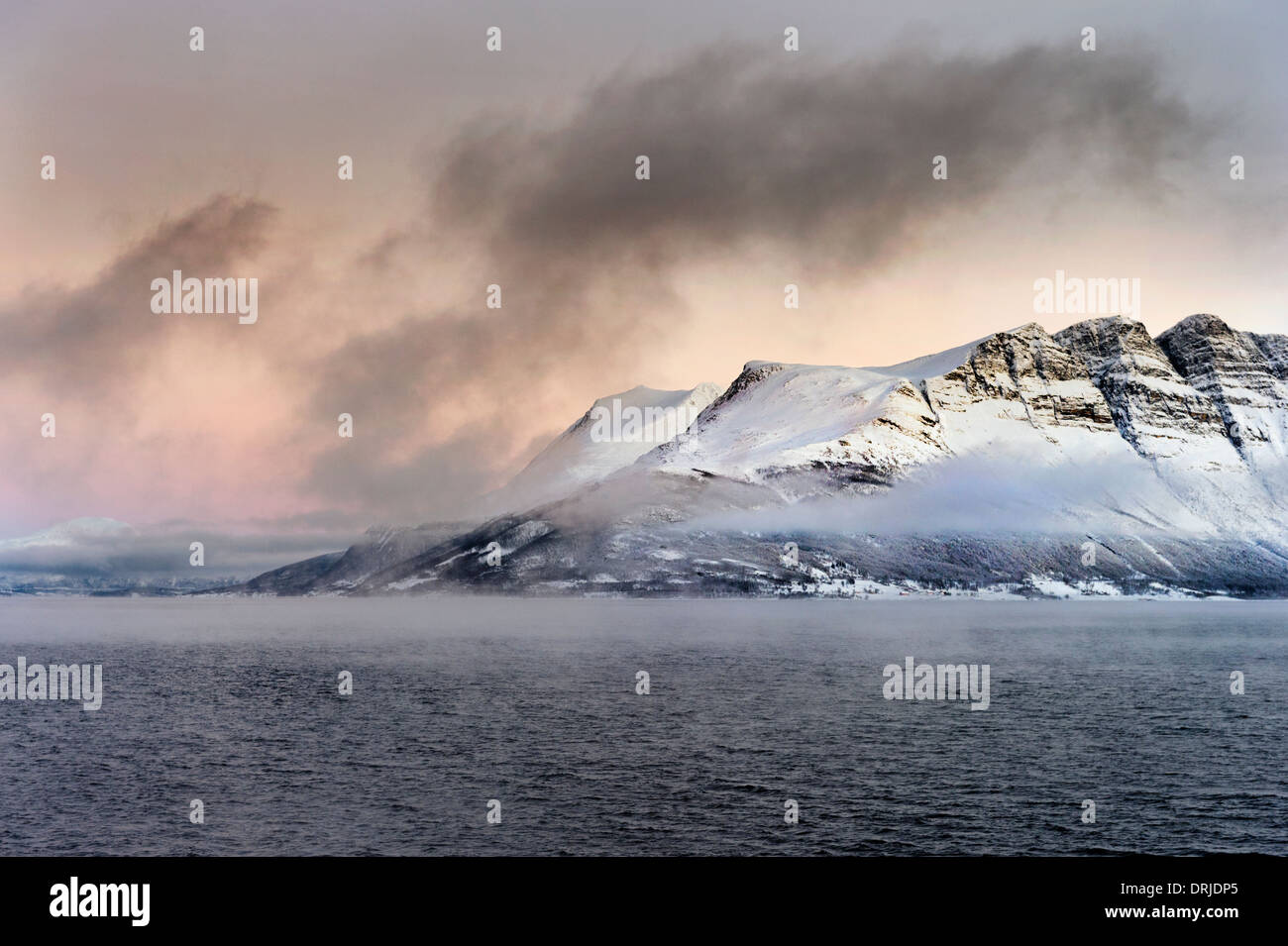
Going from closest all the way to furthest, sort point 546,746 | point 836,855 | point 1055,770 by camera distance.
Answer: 1. point 836,855
2. point 1055,770
3. point 546,746

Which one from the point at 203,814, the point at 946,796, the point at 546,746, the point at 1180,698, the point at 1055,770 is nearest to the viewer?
the point at 203,814

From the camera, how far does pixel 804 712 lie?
9912cm

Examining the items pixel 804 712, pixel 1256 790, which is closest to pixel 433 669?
pixel 804 712
